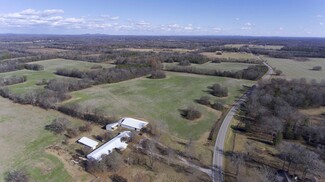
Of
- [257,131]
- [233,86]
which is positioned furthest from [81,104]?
[233,86]

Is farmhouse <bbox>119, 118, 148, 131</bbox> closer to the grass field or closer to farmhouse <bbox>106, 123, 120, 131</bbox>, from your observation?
farmhouse <bbox>106, 123, 120, 131</bbox>

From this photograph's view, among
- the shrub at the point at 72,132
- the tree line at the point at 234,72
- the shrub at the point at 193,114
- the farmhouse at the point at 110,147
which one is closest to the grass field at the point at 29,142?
the shrub at the point at 72,132

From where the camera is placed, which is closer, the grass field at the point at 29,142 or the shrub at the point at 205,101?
the grass field at the point at 29,142

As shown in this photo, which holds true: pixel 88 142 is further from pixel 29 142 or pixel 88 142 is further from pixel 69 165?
pixel 29 142

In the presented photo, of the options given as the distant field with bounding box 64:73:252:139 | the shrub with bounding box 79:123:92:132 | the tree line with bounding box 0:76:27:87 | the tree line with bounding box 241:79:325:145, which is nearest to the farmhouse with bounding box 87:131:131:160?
the shrub with bounding box 79:123:92:132

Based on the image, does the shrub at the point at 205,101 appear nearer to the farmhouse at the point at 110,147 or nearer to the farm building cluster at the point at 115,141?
the farm building cluster at the point at 115,141

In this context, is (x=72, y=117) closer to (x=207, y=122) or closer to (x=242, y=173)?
(x=207, y=122)

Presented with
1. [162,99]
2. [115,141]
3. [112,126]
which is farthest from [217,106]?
[115,141]
